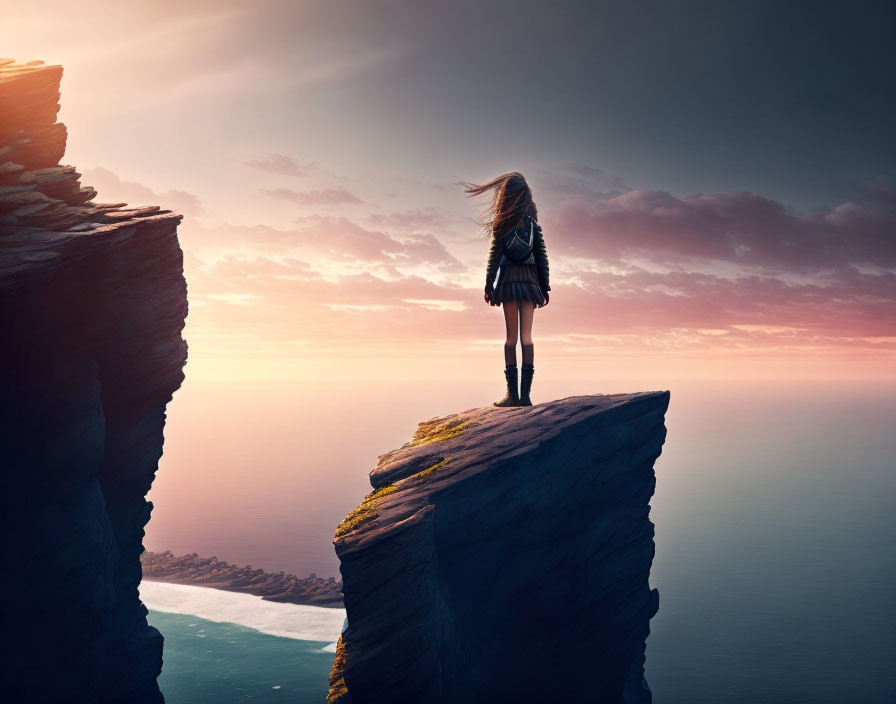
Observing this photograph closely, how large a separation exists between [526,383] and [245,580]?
89.5 metres

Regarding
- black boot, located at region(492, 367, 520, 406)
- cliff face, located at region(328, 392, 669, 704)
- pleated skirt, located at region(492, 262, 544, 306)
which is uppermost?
pleated skirt, located at region(492, 262, 544, 306)

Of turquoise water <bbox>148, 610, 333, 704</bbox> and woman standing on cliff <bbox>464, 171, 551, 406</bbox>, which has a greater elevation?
woman standing on cliff <bbox>464, 171, 551, 406</bbox>

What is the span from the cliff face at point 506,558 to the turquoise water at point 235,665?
62.9ft

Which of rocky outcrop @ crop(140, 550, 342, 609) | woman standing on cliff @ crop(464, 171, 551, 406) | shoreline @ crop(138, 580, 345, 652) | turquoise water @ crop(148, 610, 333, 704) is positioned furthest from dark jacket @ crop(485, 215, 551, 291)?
rocky outcrop @ crop(140, 550, 342, 609)

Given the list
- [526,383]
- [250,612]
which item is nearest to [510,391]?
[526,383]

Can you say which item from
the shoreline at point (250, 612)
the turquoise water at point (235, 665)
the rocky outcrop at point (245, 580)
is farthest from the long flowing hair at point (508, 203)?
the rocky outcrop at point (245, 580)

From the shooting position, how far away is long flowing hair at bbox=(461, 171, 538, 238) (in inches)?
708

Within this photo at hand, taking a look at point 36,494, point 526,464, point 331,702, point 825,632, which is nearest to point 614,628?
point 526,464

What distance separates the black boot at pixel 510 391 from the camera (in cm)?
1806

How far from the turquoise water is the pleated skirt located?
2556 centimetres

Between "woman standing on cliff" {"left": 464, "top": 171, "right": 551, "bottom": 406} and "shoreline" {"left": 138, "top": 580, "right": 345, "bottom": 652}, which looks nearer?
"woman standing on cliff" {"left": 464, "top": 171, "right": 551, "bottom": 406}

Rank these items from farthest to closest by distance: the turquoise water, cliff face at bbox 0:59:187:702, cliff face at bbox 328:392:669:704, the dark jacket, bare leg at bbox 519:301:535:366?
1. the turquoise water
2. cliff face at bbox 0:59:187:702
3. the dark jacket
4. bare leg at bbox 519:301:535:366
5. cliff face at bbox 328:392:669:704

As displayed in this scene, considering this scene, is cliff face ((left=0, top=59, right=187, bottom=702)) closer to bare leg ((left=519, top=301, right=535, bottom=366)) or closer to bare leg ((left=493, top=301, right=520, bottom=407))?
bare leg ((left=493, top=301, right=520, bottom=407))

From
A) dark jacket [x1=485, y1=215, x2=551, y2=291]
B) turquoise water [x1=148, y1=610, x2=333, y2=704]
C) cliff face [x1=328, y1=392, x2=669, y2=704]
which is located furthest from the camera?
turquoise water [x1=148, y1=610, x2=333, y2=704]
